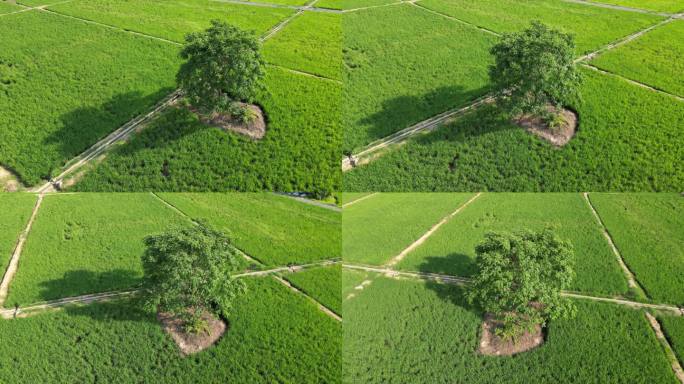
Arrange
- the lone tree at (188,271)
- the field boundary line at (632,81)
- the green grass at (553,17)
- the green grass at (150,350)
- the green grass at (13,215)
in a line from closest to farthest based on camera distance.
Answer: the lone tree at (188,271)
the green grass at (150,350)
the green grass at (13,215)
the field boundary line at (632,81)
the green grass at (553,17)

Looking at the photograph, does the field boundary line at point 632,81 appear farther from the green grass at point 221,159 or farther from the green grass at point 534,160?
the green grass at point 221,159

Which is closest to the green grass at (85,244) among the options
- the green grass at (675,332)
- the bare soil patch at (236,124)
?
the bare soil patch at (236,124)

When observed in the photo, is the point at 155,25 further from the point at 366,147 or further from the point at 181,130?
the point at 366,147

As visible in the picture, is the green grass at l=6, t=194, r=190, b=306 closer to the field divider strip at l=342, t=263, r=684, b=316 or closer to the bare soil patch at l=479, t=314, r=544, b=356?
the field divider strip at l=342, t=263, r=684, b=316

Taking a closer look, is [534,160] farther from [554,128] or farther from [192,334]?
[192,334]

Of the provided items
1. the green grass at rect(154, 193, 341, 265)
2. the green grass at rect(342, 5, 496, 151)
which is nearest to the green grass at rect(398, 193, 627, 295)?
the green grass at rect(154, 193, 341, 265)

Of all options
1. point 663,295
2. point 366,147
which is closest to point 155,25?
point 366,147

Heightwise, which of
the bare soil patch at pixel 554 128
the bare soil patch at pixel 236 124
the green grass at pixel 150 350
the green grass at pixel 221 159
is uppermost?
the bare soil patch at pixel 554 128
